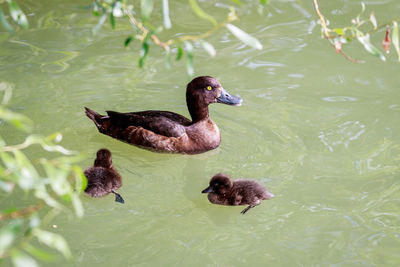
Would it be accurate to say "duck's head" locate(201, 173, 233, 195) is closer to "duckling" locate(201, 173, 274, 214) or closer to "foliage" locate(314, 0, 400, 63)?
"duckling" locate(201, 173, 274, 214)

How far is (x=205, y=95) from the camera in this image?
6.16 metres

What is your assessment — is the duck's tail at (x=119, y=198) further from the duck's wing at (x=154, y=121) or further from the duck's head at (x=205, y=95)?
the duck's head at (x=205, y=95)

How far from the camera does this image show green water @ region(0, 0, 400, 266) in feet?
15.0

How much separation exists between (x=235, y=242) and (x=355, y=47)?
3939 mm

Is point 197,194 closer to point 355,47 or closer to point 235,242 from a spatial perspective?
point 235,242

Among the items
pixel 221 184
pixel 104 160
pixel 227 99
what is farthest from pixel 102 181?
pixel 227 99

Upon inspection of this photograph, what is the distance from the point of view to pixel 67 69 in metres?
7.09

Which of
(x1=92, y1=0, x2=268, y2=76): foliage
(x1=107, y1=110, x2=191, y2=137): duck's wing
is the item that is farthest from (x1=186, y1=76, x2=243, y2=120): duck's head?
(x1=92, y1=0, x2=268, y2=76): foliage

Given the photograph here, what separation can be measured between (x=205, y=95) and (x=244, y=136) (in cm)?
60

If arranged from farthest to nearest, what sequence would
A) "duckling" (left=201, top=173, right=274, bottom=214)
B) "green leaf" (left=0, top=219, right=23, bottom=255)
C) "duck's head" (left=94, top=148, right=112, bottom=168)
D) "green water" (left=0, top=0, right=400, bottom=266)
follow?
"duck's head" (left=94, top=148, right=112, bottom=168), "duckling" (left=201, top=173, right=274, bottom=214), "green water" (left=0, top=0, right=400, bottom=266), "green leaf" (left=0, top=219, right=23, bottom=255)

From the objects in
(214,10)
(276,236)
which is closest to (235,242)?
(276,236)

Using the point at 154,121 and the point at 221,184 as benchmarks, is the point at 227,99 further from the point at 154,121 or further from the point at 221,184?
the point at 221,184

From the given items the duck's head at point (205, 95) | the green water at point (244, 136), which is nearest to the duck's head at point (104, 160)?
the green water at point (244, 136)

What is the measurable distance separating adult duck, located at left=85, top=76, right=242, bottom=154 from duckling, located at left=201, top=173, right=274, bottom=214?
3.16ft
